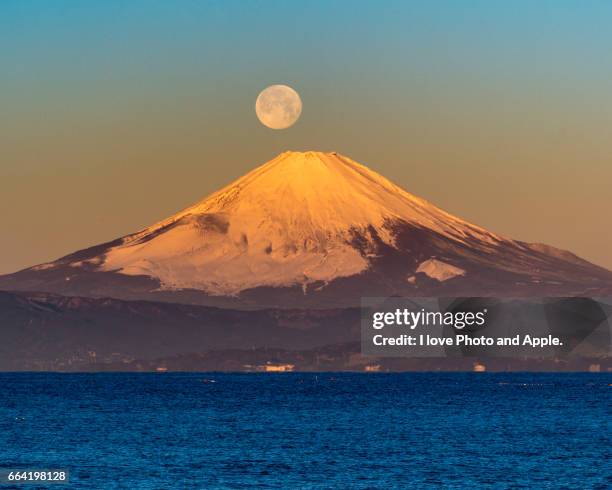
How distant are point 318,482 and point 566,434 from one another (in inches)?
2103

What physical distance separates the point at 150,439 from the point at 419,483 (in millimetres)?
40091

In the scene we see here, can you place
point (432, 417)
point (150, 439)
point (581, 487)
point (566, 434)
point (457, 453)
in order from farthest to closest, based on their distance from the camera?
point (432, 417)
point (566, 434)
point (150, 439)
point (457, 453)
point (581, 487)

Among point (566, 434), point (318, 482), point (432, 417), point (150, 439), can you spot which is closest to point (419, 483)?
point (318, 482)

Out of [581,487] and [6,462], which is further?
[6,462]

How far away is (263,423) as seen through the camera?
534ft

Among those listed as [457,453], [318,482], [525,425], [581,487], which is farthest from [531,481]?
[525,425]

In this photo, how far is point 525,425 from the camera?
6358 inches

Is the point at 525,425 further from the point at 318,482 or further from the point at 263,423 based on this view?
the point at 318,482

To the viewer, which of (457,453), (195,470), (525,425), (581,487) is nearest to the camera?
(581,487)

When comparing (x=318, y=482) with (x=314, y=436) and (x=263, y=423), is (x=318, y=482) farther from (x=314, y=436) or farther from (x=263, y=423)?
(x=263, y=423)

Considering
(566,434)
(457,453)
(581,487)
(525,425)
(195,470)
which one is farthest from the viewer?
(525,425)

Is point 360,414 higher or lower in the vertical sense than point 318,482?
higher

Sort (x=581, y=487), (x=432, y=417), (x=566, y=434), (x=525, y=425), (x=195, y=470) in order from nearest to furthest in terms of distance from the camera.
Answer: (x=581, y=487)
(x=195, y=470)
(x=566, y=434)
(x=525, y=425)
(x=432, y=417)

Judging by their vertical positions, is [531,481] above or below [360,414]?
below
